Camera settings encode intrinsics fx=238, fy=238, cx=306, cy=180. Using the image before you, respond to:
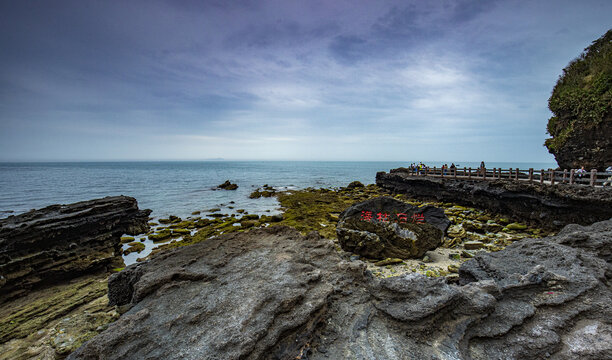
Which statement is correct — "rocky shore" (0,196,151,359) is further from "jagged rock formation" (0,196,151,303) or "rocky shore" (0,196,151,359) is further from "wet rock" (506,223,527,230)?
"wet rock" (506,223,527,230)

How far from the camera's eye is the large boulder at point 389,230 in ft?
39.0

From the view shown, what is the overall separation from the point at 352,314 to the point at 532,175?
2377 cm

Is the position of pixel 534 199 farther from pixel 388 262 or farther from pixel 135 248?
pixel 135 248

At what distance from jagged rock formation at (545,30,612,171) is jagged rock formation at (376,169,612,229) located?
6932 mm

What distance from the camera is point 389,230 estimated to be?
1231cm

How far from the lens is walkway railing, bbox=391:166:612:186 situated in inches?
614

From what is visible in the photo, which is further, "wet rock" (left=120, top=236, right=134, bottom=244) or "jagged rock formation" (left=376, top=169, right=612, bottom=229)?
"wet rock" (left=120, top=236, right=134, bottom=244)

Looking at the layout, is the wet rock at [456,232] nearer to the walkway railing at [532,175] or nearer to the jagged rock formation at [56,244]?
the walkway railing at [532,175]

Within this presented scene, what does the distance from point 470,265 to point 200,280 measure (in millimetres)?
7505

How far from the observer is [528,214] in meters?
18.4

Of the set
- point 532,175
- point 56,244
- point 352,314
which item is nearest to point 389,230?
point 352,314

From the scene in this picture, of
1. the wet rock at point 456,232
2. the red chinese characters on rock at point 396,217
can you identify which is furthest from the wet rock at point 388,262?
the wet rock at point 456,232

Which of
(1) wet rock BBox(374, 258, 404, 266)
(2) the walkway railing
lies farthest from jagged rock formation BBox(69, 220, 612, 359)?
(2) the walkway railing

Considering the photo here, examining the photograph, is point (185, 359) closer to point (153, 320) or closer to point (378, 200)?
point (153, 320)
